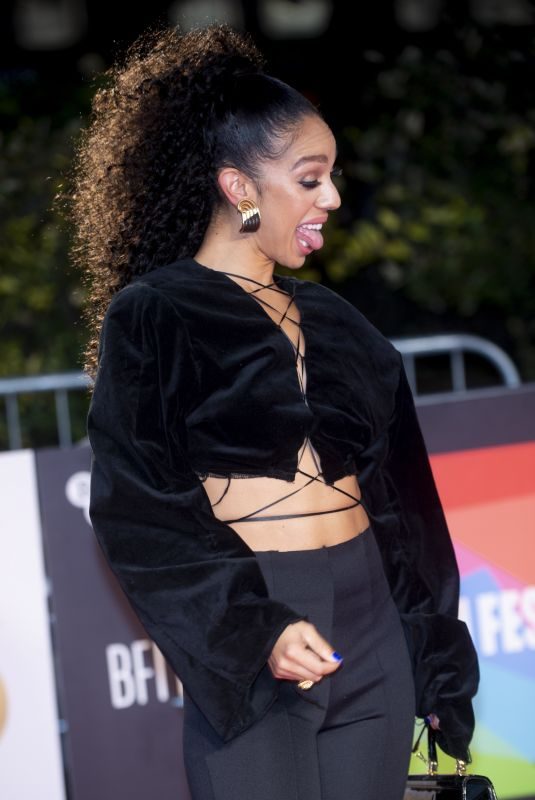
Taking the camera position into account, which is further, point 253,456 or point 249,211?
point 249,211

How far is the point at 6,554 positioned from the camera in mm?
4215

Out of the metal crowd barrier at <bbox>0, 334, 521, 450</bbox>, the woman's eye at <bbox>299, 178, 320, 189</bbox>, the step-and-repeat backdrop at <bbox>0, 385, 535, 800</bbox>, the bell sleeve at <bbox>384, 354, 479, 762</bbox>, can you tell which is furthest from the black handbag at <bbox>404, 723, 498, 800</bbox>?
the metal crowd barrier at <bbox>0, 334, 521, 450</bbox>

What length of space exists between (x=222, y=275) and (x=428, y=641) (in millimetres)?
879

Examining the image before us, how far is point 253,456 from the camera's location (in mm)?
2443

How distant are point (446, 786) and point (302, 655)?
0.65 metres

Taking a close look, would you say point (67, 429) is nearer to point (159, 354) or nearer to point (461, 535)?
point (461, 535)

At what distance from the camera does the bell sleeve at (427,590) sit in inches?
106

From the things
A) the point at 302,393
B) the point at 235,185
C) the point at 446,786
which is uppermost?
the point at 235,185

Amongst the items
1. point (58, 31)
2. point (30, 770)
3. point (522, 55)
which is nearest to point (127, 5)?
point (58, 31)

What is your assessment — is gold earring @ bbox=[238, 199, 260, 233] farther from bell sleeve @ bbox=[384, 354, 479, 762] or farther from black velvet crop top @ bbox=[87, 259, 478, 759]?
bell sleeve @ bbox=[384, 354, 479, 762]

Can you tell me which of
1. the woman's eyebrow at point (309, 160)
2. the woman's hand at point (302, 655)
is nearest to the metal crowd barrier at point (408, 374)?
the woman's eyebrow at point (309, 160)

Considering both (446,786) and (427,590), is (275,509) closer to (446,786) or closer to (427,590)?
(427,590)

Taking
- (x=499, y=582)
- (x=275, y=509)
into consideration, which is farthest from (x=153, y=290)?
(x=499, y=582)

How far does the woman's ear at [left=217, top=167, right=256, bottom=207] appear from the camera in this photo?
258 centimetres
